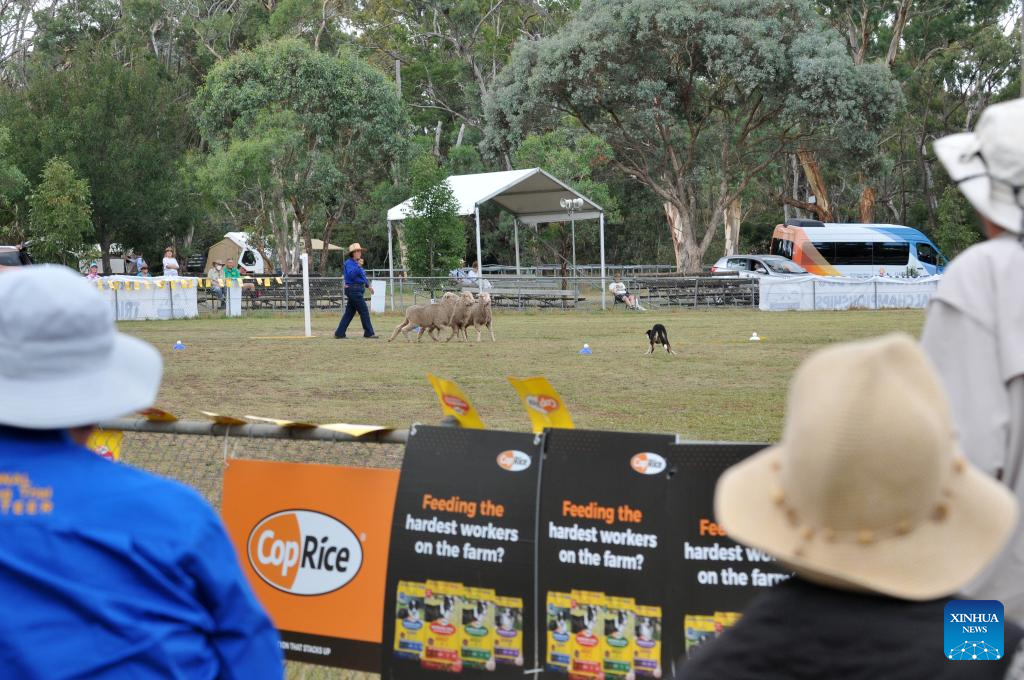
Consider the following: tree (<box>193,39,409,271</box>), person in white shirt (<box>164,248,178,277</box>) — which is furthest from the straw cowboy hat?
tree (<box>193,39,409,271</box>)

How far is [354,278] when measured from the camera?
75.4 ft

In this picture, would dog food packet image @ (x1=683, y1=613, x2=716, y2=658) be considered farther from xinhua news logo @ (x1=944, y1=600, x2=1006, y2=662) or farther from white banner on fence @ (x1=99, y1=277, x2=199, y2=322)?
white banner on fence @ (x1=99, y1=277, x2=199, y2=322)

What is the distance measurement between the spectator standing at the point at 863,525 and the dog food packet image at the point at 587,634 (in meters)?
2.24

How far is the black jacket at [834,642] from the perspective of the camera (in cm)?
176

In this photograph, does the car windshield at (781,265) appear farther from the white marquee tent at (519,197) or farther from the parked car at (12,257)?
the parked car at (12,257)

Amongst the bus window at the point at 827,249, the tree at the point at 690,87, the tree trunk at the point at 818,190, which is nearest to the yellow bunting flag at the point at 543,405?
the tree at the point at 690,87

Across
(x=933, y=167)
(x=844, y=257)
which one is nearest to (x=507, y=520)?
(x=844, y=257)

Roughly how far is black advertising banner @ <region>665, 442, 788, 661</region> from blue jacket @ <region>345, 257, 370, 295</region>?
19.1 m

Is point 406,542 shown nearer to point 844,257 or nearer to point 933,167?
point 844,257

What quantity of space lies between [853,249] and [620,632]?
4912cm

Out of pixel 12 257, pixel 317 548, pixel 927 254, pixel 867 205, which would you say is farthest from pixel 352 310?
pixel 867 205

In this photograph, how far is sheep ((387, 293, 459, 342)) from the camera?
23.8 meters

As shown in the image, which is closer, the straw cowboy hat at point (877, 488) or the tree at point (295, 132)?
the straw cowboy hat at point (877, 488)

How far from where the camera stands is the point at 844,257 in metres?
50.7
